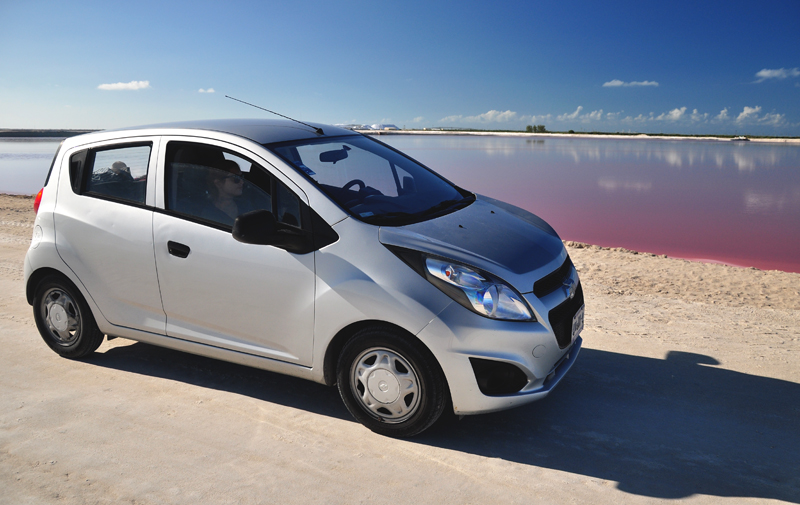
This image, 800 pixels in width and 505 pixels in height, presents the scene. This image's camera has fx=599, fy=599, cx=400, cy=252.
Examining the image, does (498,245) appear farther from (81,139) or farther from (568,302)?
(81,139)

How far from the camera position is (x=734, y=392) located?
4379mm

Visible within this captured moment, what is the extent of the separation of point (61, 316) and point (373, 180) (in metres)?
2.75

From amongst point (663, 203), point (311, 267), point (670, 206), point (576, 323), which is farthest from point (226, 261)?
point (663, 203)

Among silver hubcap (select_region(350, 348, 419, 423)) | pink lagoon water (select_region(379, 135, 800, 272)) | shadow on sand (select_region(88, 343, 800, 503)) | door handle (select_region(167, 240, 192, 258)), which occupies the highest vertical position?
door handle (select_region(167, 240, 192, 258))

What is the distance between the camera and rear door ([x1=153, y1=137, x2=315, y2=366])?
12.1 ft

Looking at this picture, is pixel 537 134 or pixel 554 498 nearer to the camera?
pixel 554 498

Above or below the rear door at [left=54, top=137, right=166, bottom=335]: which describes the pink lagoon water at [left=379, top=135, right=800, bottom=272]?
below

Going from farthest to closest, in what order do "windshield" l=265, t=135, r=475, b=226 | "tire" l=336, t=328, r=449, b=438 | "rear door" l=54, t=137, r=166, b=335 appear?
"rear door" l=54, t=137, r=166, b=335, "windshield" l=265, t=135, r=475, b=226, "tire" l=336, t=328, r=449, b=438

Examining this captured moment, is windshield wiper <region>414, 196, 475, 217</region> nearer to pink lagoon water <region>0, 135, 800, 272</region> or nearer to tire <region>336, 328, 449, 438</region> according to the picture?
tire <region>336, 328, 449, 438</region>

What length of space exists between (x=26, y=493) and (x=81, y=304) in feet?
6.18

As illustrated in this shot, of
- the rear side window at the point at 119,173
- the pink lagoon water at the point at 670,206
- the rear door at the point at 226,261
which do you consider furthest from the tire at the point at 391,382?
the pink lagoon water at the point at 670,206

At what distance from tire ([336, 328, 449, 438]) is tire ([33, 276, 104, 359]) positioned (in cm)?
234

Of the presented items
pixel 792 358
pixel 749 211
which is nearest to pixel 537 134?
pixel 749 211

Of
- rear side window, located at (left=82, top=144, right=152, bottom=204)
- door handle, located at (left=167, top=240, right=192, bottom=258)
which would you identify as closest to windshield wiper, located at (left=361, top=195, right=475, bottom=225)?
door handle, located at (left=167, top=240, right=192, bottom=258)
